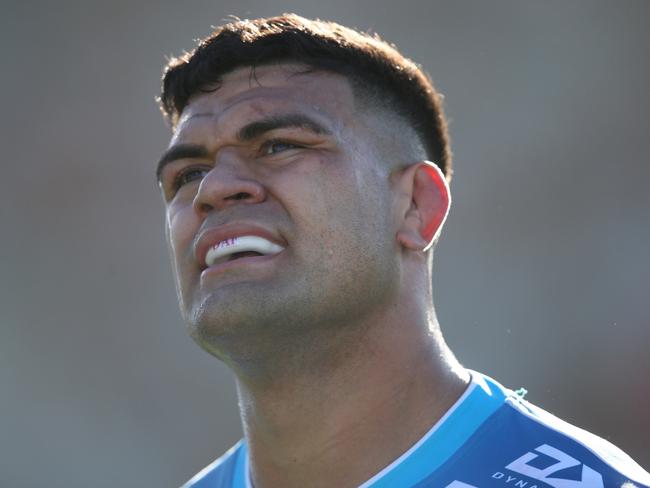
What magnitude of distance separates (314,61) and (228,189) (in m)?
0.60

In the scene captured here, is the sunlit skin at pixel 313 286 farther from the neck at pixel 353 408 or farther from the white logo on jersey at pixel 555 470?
the white logo on jersey at pixel 555 470

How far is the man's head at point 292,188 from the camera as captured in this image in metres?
2.55

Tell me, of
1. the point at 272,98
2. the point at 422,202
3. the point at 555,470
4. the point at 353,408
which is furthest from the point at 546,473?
the point at 272,98

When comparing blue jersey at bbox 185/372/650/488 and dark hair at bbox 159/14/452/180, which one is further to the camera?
dark hair at bbox 159/14/452/180

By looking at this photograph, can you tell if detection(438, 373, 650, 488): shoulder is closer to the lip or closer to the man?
the man

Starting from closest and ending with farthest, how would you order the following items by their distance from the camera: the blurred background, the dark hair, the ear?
the ear → the dark hair → the blurred background

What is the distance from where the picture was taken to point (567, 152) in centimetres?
800

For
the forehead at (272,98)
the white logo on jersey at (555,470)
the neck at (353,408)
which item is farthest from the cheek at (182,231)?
the white logo on jersey at (555,470)

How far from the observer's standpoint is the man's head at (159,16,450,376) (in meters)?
2.55

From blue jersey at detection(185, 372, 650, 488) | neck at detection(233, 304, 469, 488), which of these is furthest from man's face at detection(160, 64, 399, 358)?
blue jersey at detection(185, 372, 650, 488)

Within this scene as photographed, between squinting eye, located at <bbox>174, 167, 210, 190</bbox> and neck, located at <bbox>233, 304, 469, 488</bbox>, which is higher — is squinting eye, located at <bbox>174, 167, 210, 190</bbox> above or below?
above

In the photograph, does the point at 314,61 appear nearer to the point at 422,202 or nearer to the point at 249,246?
the point at 422,202

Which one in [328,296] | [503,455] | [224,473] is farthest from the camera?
[224,473]

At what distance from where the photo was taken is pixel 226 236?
264 cm
